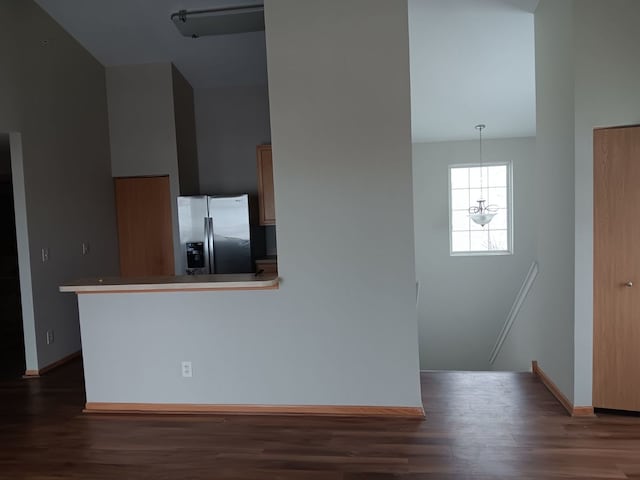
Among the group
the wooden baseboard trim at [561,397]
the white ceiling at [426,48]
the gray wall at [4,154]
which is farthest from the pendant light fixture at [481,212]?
the gray wall at [4,154]

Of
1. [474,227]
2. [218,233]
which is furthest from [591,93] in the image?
[474,227]

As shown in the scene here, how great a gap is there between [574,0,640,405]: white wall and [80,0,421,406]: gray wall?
3.49 feet

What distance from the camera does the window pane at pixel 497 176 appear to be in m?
6.48

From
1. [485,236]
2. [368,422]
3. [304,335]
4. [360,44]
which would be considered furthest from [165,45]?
[485,236]

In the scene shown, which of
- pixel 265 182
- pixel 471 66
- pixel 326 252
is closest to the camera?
pixel 326 252

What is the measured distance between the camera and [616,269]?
2613mm

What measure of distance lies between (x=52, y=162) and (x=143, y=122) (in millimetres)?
1109

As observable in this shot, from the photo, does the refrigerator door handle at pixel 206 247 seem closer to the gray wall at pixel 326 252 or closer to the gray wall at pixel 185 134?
the gray wall at pixel 185 134

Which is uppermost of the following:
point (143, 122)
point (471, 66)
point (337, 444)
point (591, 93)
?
point (471, 66)

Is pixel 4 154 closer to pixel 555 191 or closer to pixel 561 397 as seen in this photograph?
pixel 555 191

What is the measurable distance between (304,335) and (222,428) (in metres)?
0.78

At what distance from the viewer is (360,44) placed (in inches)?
105

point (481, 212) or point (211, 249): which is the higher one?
point (481, 212)

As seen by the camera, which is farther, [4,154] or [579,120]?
[4,154]
